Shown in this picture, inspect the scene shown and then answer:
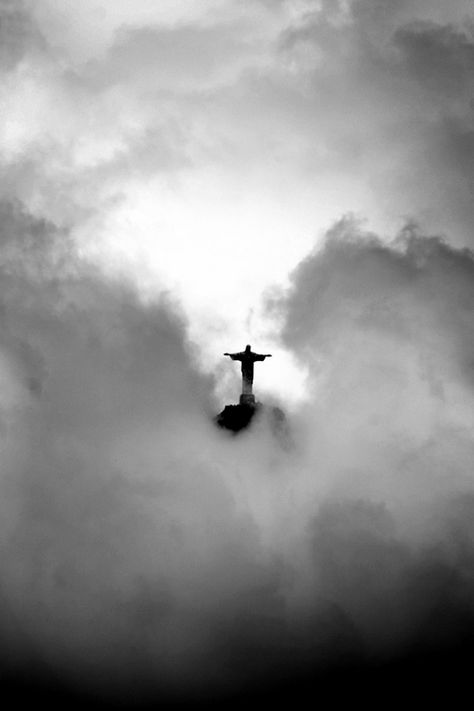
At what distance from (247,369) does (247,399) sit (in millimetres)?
3084

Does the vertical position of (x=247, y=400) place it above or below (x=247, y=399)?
below

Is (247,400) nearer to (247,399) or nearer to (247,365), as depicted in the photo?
(247,399)

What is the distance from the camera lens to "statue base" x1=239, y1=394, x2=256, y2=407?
94.9 meters

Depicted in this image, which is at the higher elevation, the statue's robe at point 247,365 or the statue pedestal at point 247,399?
the statue's robe at point 247,365

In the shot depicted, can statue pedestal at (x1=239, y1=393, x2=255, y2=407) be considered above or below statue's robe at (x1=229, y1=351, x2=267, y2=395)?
below

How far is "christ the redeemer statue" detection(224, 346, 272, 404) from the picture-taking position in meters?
95.4

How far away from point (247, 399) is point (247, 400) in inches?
4.5

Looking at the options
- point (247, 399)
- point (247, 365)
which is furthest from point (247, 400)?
point (247, 365)

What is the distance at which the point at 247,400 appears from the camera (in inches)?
3743

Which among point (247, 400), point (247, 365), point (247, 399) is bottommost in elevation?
point (247, 400)

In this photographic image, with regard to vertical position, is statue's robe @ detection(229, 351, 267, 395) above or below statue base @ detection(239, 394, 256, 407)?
above

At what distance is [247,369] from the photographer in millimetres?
95875

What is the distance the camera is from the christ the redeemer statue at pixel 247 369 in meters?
95.4

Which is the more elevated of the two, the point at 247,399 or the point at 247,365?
the point at 247,365
